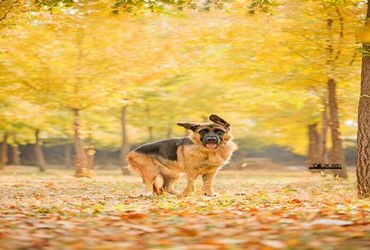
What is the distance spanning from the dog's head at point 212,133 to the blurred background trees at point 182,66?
196 centimetres

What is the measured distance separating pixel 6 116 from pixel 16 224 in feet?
65.8

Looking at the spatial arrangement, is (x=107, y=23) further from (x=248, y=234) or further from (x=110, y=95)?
(x=248, y=234)

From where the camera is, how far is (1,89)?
71.6 ft

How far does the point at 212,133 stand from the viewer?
970 centimetres

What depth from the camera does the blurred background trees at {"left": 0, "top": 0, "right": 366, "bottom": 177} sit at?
1653 cm

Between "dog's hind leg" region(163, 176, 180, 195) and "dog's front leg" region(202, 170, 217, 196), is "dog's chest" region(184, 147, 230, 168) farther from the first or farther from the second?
"dog's hind leg" region(163, 176, 180, 195)

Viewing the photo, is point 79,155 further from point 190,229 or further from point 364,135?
point 190,229

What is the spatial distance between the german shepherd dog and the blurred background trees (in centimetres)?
205

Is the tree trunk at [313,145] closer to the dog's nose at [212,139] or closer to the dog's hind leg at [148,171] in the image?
the dog's hind leg at [148,171]

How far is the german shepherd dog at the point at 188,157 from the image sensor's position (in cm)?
978

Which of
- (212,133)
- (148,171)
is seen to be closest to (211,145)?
(212,133)

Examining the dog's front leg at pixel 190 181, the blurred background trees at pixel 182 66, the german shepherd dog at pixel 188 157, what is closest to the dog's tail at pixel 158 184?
the german shepherd dog at pixel 188 157

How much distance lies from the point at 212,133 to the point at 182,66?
12.9 m

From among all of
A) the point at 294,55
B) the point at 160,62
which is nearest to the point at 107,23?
the point at 160,62
